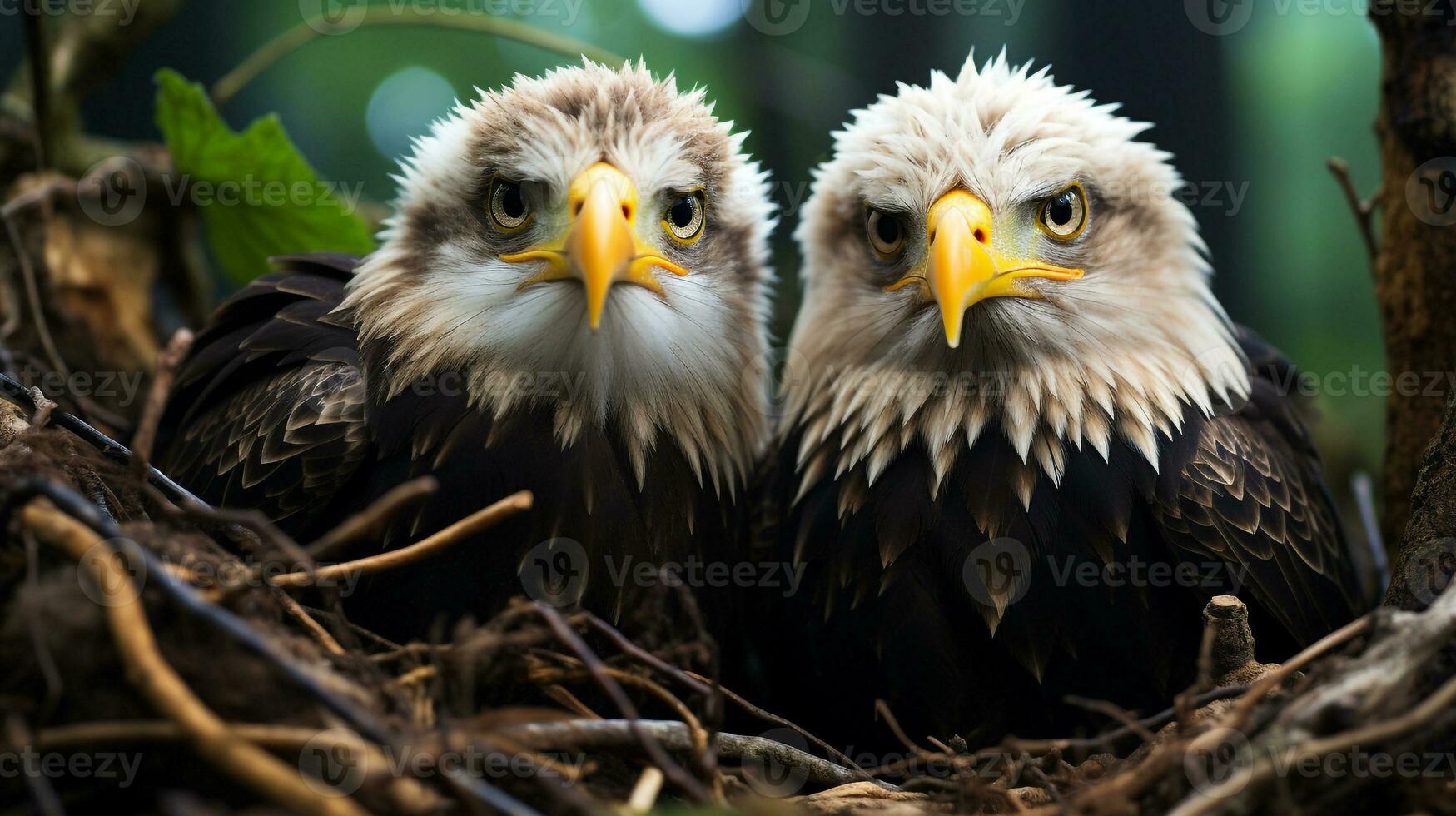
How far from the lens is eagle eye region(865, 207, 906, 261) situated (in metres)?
3.04

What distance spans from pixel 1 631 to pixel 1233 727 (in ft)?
6.50

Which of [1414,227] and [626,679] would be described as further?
[1414,227]

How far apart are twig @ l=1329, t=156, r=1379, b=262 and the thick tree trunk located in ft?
0.17

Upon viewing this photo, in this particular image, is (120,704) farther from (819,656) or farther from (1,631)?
(819,656)

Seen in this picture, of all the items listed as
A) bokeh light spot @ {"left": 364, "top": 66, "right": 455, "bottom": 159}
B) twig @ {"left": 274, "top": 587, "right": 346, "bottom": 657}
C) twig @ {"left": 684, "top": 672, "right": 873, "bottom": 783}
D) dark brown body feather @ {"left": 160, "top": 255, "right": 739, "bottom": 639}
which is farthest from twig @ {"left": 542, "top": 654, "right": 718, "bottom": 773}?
bokeh light spot @ {"left": 364, "top": 66, "right": 455, "bottom": 159}

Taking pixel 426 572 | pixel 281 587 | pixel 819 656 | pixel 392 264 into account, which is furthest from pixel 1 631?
pixel 819 656

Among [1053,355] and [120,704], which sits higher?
[1053,355]

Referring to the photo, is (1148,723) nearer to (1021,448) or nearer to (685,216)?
(1021,448)

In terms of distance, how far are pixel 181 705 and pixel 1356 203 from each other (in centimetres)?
349

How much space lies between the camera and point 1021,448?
2.80 meters

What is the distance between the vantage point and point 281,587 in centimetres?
209

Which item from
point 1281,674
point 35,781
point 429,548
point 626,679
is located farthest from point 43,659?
point 1281,674

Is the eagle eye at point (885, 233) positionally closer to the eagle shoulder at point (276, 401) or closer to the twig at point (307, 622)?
the eagle shoulder at point (276, 401)

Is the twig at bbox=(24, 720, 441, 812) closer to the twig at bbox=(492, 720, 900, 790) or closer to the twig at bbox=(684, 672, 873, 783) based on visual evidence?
the twig at bbox=(492, 720, 900, 790)
